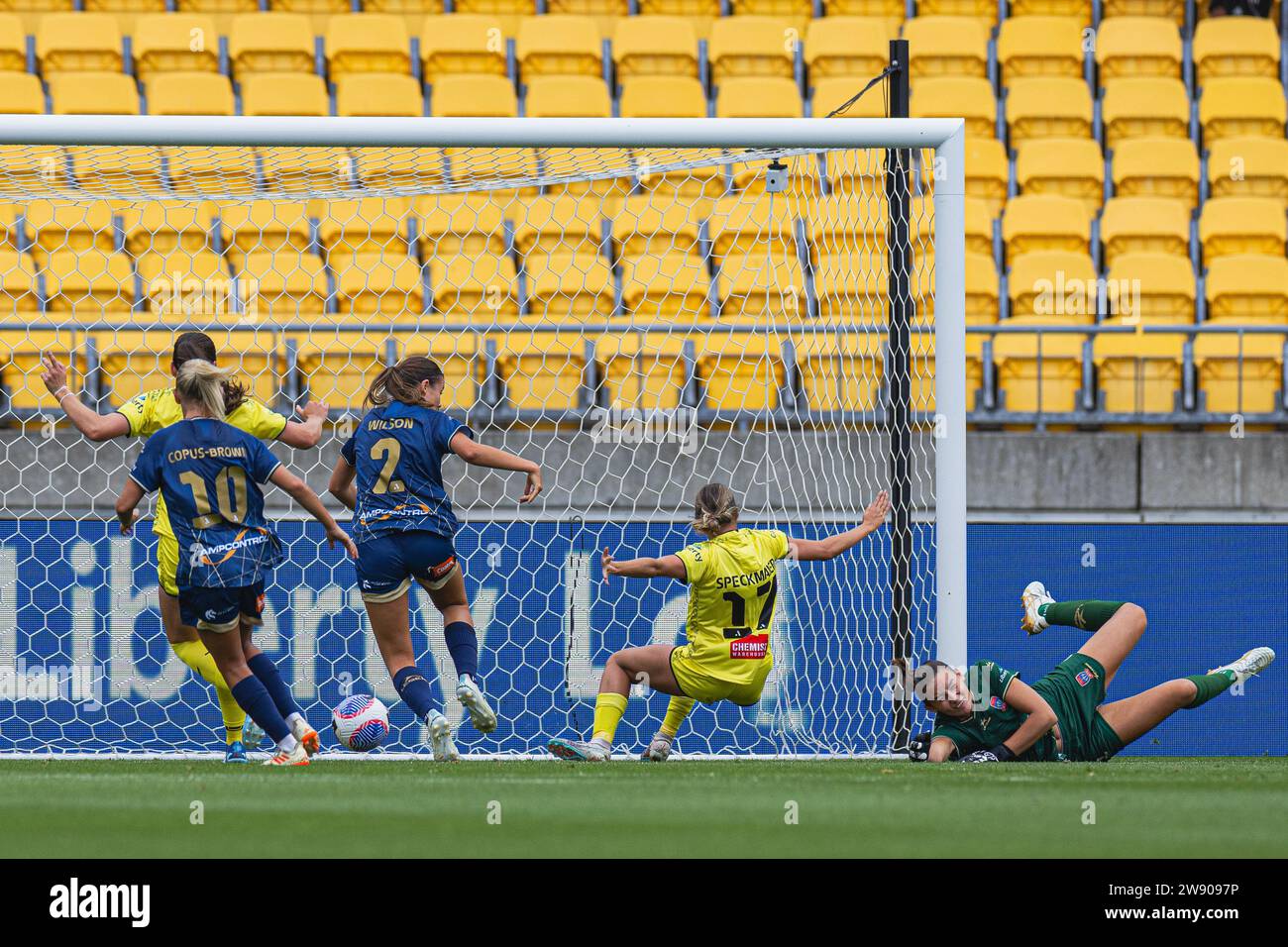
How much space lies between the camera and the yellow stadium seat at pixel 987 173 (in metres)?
9.84

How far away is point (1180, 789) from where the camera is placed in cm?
415

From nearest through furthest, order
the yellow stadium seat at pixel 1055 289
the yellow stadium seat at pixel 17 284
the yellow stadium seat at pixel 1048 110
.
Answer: the yellow stadium seat at pixel 17 284 → the yellow stadium seat at pixel 1055 289 → the yellow stadium seat at pixel 1048 110

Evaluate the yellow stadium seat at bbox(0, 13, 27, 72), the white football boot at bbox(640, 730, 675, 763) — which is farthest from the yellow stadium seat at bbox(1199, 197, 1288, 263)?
the yellow stadium seat at bbox(0, 13, 27, 72)

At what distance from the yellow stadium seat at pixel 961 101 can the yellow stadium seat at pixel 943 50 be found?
1.17 feet

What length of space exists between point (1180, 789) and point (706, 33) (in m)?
8.02

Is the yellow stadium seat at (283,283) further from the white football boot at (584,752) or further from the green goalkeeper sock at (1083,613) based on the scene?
the green goalkeeper sock at (1083,613)

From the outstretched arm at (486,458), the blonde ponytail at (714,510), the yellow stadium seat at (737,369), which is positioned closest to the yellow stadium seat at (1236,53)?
the yellow stadium seat at (737,369)

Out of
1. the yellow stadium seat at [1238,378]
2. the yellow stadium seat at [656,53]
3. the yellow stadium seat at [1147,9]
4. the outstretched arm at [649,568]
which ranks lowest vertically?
the outstretched arm at [649,568]

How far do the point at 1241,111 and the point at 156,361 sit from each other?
6.75m

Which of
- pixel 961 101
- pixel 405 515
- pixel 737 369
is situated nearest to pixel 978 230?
pixel 961 101

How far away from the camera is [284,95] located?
32.5 ft

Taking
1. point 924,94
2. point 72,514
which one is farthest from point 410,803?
point 924,94

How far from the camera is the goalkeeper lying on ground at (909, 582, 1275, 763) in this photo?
17.8 feet

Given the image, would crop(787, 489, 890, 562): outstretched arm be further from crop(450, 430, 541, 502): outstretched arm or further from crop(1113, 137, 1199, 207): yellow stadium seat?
crop(1113, 137, 1199, 207): yellow stadium seat
